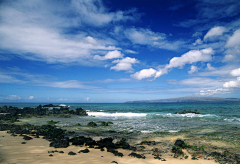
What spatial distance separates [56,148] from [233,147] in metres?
13.0

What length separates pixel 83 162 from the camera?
6.86 meters

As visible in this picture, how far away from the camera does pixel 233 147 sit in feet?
34.4

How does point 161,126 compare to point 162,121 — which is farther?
point 162,121

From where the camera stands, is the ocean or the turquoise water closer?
the ocean

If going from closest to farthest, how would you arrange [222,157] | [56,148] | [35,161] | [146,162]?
[35,161] < [146,162] < [222,157] < [56,148]

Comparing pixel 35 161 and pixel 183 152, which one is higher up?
pixel 35 161

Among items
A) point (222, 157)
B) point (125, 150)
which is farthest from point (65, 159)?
point (222, 157)

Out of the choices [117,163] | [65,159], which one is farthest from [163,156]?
[65,159]

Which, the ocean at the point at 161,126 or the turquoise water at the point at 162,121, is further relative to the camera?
the turquoise water at the point at 162,121

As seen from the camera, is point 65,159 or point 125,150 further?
point 125,150

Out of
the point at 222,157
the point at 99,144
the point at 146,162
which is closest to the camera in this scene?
the point at 146,162

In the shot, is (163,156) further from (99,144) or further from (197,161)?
(99,144)

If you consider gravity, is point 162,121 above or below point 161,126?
below

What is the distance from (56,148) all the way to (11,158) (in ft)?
9.55
